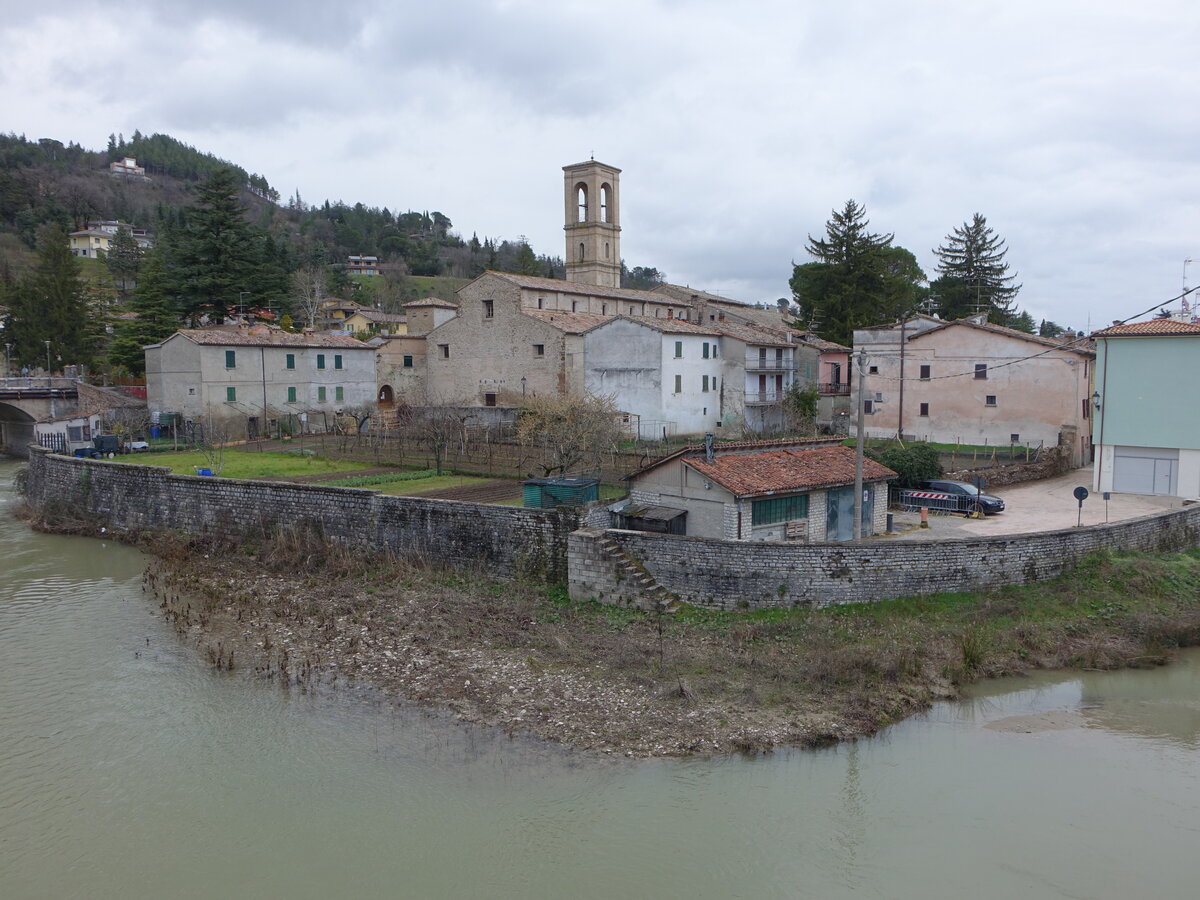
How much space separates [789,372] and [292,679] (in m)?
33.3

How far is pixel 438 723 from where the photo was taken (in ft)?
43.6

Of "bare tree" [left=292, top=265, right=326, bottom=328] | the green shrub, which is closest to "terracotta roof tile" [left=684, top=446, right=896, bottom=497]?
the green shrub

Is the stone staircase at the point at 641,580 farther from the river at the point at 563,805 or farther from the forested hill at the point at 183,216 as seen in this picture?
the forested hill at the point at 183,216

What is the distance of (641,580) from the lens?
17.2 meters

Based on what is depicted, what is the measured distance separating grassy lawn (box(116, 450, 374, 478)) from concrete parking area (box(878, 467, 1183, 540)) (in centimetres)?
1902

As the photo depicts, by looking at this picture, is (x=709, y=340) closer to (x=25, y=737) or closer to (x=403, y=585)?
(x=403, y=585)

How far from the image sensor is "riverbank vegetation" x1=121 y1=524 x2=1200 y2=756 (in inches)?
519

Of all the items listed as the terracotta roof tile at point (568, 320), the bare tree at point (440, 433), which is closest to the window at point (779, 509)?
the bare tree at point (440, 433)

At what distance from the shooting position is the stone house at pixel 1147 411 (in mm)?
24109

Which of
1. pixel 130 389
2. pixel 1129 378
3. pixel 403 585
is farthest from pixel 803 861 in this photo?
pixel 130 389

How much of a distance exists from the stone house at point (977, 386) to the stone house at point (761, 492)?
1527cm

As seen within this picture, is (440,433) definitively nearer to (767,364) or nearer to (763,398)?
(763,398)

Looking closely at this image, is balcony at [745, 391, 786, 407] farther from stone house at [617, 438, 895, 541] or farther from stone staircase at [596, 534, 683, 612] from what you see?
stone staircase at [596, 534, 683, 612]

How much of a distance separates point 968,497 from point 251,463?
80.5 feet
